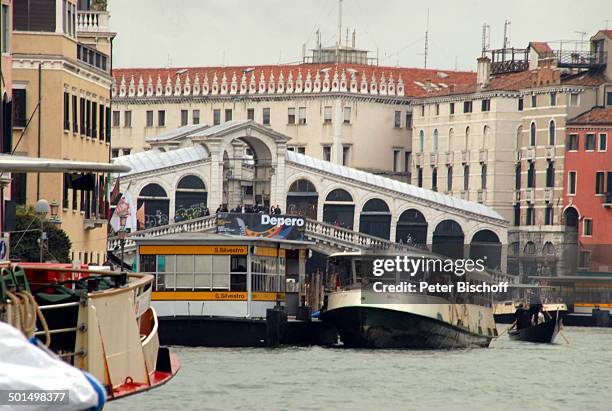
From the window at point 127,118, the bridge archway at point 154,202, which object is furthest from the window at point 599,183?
the window at point 127,118

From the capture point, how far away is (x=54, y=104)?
229ft

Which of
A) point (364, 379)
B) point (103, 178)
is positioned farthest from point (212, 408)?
point (103, 178)

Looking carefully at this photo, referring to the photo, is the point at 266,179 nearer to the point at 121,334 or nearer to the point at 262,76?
the point at 262,76

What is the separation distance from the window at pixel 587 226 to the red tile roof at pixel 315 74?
61.2 feet

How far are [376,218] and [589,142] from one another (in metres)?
12.5

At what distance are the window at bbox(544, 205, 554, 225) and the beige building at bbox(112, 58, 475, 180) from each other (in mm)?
18185

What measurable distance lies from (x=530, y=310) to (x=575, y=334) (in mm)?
11898

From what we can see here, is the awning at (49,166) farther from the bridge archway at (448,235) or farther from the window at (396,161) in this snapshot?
the window at (396,161)

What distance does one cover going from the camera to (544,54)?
136375 millimetres

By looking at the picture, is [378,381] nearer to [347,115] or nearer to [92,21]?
[92,21]

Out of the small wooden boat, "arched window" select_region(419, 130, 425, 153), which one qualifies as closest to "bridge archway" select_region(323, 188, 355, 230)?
"arched window" select_region(419, 130, 425, 153)

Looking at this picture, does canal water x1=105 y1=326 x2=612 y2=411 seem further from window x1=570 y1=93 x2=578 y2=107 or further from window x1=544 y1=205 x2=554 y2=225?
window x1=544 y1=205 x2=554 y2=225

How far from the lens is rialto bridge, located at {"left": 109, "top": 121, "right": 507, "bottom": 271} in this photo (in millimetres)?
126938

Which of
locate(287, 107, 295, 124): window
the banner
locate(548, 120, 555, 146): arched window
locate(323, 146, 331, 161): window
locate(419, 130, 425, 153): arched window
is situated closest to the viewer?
the banner
